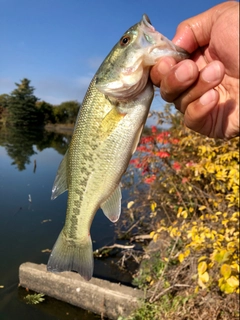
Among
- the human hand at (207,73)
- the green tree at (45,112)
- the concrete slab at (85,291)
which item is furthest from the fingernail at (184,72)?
the green tree at (45,112)

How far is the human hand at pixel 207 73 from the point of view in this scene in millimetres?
1741

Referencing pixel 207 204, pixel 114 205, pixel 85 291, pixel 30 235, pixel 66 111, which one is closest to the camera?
pixel 114 205

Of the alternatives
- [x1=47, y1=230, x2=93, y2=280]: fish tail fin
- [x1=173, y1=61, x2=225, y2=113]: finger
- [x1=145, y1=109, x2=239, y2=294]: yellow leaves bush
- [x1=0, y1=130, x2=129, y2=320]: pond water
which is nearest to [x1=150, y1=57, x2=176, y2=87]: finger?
[x1=173, y1=61, x2=225, y2=113]: finger

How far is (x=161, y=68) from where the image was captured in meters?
1.81

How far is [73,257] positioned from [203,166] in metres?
3.45

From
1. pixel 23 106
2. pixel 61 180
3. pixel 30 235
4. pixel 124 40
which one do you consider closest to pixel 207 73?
pixel 124 40

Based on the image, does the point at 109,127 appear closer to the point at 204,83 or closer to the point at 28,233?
the point at 204,83

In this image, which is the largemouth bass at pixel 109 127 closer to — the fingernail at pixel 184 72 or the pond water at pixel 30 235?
the fingernail at pixel 184 72

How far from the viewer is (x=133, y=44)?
6.35 ft

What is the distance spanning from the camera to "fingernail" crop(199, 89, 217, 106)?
1.83 metres

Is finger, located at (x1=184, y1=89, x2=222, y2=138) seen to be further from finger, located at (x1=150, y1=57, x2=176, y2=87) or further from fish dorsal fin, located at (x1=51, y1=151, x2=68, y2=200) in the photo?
fish dorsal fin, located at (x1=51, y1=151, x2=68, y2=200)

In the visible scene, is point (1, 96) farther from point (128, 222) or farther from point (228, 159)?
point (228, 159)

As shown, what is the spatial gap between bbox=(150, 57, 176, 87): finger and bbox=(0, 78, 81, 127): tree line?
187ft

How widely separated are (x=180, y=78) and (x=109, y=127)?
54cm
